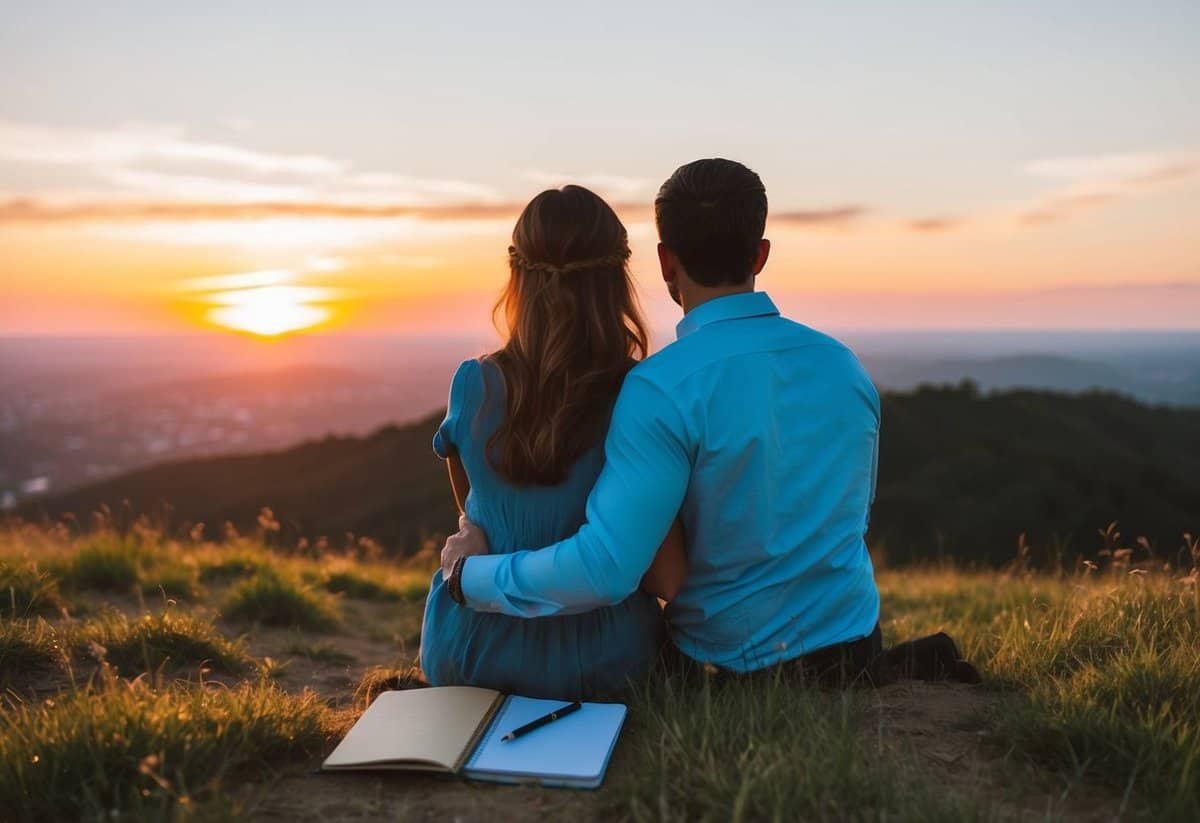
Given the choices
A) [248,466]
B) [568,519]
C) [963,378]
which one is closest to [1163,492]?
[963,378]

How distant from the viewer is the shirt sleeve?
109 inches

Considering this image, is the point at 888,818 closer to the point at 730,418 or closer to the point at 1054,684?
the point at 730,418

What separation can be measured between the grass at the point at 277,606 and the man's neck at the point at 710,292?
3.90m

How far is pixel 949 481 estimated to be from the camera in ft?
108

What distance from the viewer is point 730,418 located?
2.90 meters

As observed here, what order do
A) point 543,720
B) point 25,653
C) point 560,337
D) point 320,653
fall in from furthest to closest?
point 320,653, point 25,653, point 560,337, point 543,720

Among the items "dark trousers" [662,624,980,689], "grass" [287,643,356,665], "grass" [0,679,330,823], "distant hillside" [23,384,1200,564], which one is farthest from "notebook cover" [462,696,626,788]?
"distant hillside" [23,384,1200,564]

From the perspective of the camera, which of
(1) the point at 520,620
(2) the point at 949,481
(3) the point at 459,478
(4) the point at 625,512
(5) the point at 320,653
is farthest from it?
(2) the point at 949,481

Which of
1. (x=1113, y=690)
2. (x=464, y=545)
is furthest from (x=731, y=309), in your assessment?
(x=1113, y=690)

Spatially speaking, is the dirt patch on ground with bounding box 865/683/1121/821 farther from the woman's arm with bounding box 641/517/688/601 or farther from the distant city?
the distant city

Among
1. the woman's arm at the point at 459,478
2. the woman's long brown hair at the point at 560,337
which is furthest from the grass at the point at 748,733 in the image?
the woman's long brown hair at the point at 560,337

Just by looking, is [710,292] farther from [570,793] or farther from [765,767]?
[570,793]

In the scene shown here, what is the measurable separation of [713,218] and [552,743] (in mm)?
1717

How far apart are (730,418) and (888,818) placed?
121 cm
